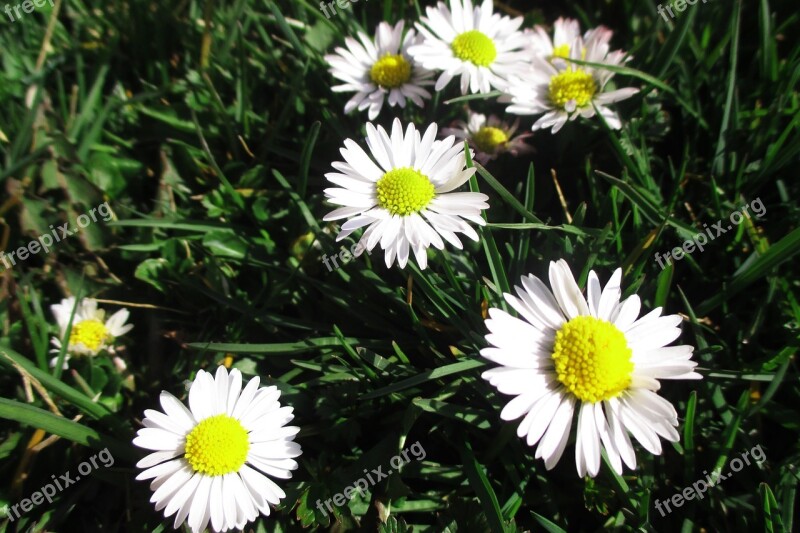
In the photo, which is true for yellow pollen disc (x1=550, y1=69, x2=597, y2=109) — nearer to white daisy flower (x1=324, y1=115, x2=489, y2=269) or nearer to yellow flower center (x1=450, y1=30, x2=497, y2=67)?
yellow flower center (x1=450, y1=30, x2=497, y2=67)

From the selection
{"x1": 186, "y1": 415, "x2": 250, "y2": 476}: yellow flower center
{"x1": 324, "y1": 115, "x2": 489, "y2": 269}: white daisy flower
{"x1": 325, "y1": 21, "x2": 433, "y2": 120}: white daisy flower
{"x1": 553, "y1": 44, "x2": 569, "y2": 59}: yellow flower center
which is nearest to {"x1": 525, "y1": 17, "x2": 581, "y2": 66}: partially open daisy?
{"x1": 553, "y1": 44, "x2": 569, "y2": 59}: yellow flower center

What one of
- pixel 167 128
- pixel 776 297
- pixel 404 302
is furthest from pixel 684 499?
pixel 167 128

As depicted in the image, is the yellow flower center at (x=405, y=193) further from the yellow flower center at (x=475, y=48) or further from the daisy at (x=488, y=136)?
the yellow flower center at (x=475, y=48)

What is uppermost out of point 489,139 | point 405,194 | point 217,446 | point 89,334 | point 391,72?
point 391,72

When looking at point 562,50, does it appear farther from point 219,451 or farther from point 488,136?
point 219,451

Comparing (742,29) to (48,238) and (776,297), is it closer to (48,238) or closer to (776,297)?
(776,297)

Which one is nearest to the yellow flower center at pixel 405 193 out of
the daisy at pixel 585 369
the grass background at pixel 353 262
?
the grass background at pixel 353 262

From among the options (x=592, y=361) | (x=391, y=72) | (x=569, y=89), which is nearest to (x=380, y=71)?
(x=391, y=72)

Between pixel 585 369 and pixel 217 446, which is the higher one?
pixel 217 446
